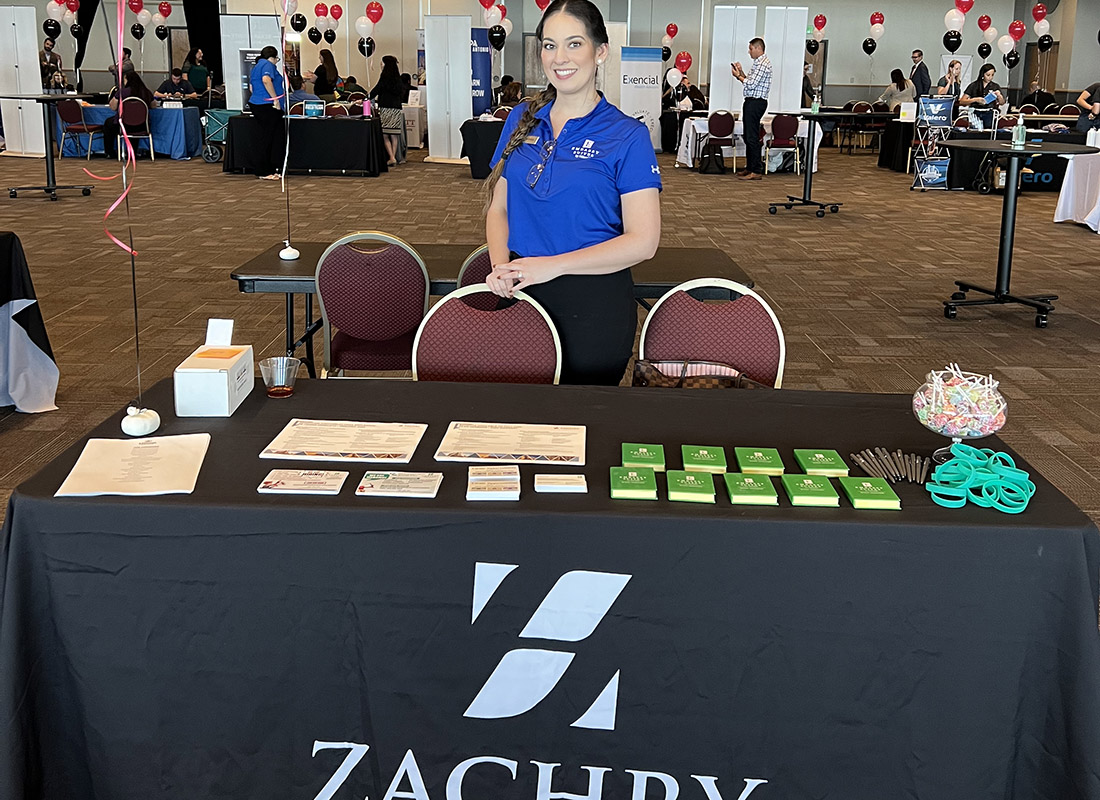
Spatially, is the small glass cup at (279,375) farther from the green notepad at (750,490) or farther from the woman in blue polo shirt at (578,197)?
the green notepad at (750,490)

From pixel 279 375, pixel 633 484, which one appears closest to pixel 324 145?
pixel 279 375

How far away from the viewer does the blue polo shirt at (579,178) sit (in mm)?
2529

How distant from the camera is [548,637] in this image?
1672 mm

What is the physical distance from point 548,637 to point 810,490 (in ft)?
1.55

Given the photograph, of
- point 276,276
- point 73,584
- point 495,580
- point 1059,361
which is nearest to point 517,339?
point 495,580

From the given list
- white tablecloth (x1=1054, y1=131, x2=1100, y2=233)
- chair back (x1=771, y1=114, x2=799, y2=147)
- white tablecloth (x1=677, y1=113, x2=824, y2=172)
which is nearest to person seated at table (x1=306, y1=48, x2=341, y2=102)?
white tablecloth (x1=677, y1=113, x2=824, y2=172)

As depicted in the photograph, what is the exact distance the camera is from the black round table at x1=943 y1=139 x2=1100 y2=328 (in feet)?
19.6

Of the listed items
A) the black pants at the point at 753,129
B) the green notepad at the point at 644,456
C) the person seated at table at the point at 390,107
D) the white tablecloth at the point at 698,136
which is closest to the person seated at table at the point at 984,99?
the white tablecloth at the point at 698,136

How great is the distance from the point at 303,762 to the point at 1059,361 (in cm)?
463

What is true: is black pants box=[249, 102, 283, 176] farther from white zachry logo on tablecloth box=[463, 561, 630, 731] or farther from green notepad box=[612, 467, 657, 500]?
white zachry logo on tablecloth box=[463, 561, 630, 731]

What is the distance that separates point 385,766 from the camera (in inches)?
68.0

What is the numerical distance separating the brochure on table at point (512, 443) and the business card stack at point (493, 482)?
5 centimetres

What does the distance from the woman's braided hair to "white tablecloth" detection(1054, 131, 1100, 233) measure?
8.23m

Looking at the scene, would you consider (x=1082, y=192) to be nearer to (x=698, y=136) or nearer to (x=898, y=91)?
(x=698, y=136)
